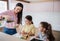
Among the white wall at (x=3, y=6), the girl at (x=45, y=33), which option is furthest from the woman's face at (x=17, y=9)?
the girl at (x=45, y=33)

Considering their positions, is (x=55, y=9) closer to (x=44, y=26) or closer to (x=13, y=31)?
(x=44, y=26)

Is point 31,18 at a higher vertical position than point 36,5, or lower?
lower

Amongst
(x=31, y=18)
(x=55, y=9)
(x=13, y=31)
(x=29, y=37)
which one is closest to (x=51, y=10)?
(x=55, y=9)

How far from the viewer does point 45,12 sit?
Result: 3.38 ft

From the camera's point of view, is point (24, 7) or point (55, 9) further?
point (24, 7)

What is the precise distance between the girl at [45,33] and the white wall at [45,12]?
0.03 m

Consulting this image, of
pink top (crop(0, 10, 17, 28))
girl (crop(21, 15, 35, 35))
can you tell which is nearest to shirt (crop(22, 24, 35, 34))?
girl (crop(21, 15, 35, 35))

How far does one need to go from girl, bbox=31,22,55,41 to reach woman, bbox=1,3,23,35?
208 mm

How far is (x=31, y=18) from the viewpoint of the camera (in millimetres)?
1080

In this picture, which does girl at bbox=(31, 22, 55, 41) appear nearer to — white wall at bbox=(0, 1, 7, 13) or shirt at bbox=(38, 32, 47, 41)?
shirt at bbox=(38, 32, 47, 41)

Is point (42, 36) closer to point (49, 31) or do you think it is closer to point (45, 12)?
point (49, 31)

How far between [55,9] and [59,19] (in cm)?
8

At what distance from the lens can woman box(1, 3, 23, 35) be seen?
1.14m

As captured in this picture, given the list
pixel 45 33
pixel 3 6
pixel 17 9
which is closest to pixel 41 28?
pixel 45 33
